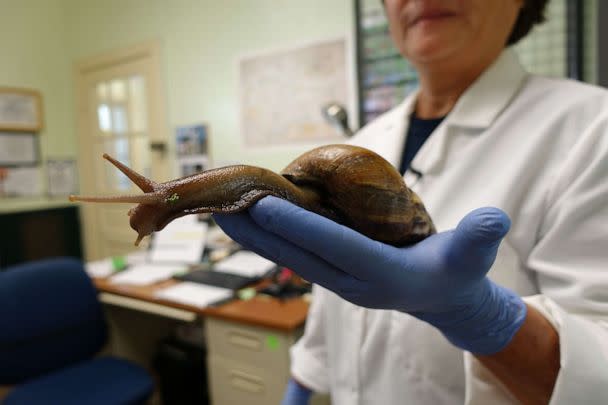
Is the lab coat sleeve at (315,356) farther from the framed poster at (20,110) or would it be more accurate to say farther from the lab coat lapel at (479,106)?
the framed poster at (20,110)

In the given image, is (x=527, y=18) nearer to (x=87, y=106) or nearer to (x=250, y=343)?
(x=250, y=343)

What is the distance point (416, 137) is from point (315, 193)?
17.3 inches

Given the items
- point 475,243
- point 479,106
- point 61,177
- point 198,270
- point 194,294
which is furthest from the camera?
point 61,177

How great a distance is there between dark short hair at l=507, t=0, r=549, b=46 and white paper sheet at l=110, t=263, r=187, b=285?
67.2 inches

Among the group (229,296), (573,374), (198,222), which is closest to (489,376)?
(573,374)

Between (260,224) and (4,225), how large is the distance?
3.32 meters

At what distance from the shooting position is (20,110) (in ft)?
10.3

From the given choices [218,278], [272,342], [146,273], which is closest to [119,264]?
[146,273]

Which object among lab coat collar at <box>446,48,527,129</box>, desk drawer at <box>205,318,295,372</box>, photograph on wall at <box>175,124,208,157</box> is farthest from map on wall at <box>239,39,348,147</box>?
lab coat collar at <box>446,48,527,129</box>

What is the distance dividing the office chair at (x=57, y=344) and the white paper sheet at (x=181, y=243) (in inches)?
15.6

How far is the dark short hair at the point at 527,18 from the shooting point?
2.89ft

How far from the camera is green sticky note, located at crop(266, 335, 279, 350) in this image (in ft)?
4.49

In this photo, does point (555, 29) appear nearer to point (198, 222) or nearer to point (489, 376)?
point (489, 376)

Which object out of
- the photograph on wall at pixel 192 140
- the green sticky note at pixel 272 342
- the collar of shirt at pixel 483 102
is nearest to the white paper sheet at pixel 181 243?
the photograph on wall at pixel 192 140
